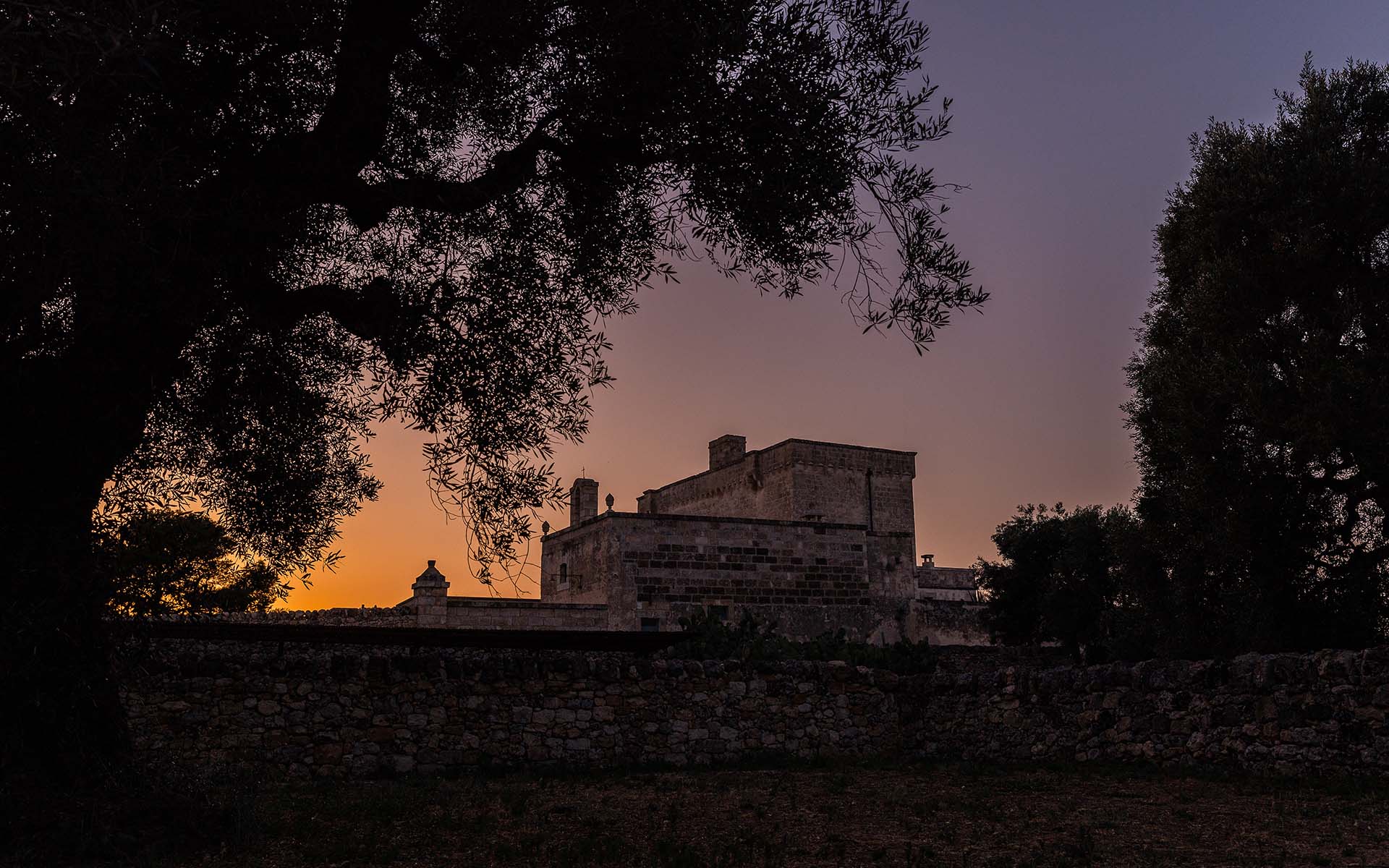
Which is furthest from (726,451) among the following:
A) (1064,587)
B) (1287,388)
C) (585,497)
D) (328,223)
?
(328,223)

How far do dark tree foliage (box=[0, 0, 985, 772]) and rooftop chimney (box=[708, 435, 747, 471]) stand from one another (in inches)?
1390

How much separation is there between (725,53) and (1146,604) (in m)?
17.0

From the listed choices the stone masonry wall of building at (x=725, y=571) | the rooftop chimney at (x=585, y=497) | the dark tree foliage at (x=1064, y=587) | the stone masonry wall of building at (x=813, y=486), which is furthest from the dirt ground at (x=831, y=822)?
the stone masonry wall of building at (x=813, y=486)

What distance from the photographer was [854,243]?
31.9ft

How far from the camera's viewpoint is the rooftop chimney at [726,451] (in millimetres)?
46281

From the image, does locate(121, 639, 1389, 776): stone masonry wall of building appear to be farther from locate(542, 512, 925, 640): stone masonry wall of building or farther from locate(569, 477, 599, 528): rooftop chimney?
locate(569, 477, 599, 528): rooftop chimney

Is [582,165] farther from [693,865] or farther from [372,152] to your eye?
[693,865]

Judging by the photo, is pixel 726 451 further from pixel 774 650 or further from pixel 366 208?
pixel 366 208

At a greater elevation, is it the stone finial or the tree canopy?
the tree canopy

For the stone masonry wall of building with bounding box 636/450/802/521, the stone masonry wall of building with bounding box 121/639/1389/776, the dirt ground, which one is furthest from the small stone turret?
the stone masonry wall of building with bounding box 636/450/802/521

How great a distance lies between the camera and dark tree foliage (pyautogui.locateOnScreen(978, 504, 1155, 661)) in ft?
83.5

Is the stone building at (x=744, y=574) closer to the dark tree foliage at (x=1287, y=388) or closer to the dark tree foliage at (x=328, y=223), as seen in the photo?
the dark tree foliage at (x=1287, y=388)

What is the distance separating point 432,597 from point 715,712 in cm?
1287

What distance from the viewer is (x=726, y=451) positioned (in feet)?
153
